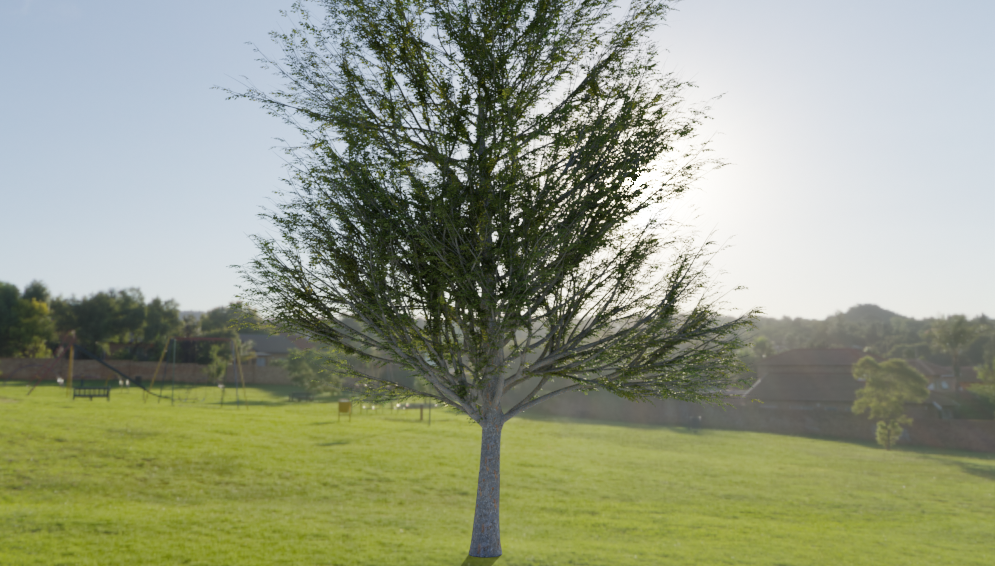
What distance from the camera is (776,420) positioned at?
172 ft

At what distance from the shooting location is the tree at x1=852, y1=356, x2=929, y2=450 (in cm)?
4197

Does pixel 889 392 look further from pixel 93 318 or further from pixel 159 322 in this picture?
pixel 93 318

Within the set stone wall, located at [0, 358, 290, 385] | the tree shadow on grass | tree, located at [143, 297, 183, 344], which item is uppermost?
tree, located at [143, 297, 183, 344]

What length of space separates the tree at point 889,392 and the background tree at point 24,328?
8351 centimetres

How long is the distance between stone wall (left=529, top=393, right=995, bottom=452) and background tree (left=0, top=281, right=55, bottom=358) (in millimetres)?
58134

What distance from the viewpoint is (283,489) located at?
20125 mm

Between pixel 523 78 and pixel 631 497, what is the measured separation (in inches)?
716

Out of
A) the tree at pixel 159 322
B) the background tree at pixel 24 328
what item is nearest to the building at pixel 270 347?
the tree at pixel 159 322

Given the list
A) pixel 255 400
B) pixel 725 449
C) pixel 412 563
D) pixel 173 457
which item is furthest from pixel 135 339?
pixel 412 563

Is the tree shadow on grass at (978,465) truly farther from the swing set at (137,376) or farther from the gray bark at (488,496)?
the swing set at (137,376)

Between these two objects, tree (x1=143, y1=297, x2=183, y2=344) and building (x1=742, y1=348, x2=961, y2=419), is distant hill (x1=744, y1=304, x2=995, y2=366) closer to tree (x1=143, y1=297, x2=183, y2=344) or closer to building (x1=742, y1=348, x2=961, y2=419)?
building (x1=742, y1=348, x2=961, y2=419)

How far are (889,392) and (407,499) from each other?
39.7 m

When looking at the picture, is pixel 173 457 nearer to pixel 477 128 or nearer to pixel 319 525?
pixel 319 525

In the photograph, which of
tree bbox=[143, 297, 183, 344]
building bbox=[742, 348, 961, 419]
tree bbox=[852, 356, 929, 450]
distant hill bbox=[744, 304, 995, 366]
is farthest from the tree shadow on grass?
tree bbox=[143, 297, 183, 344]
